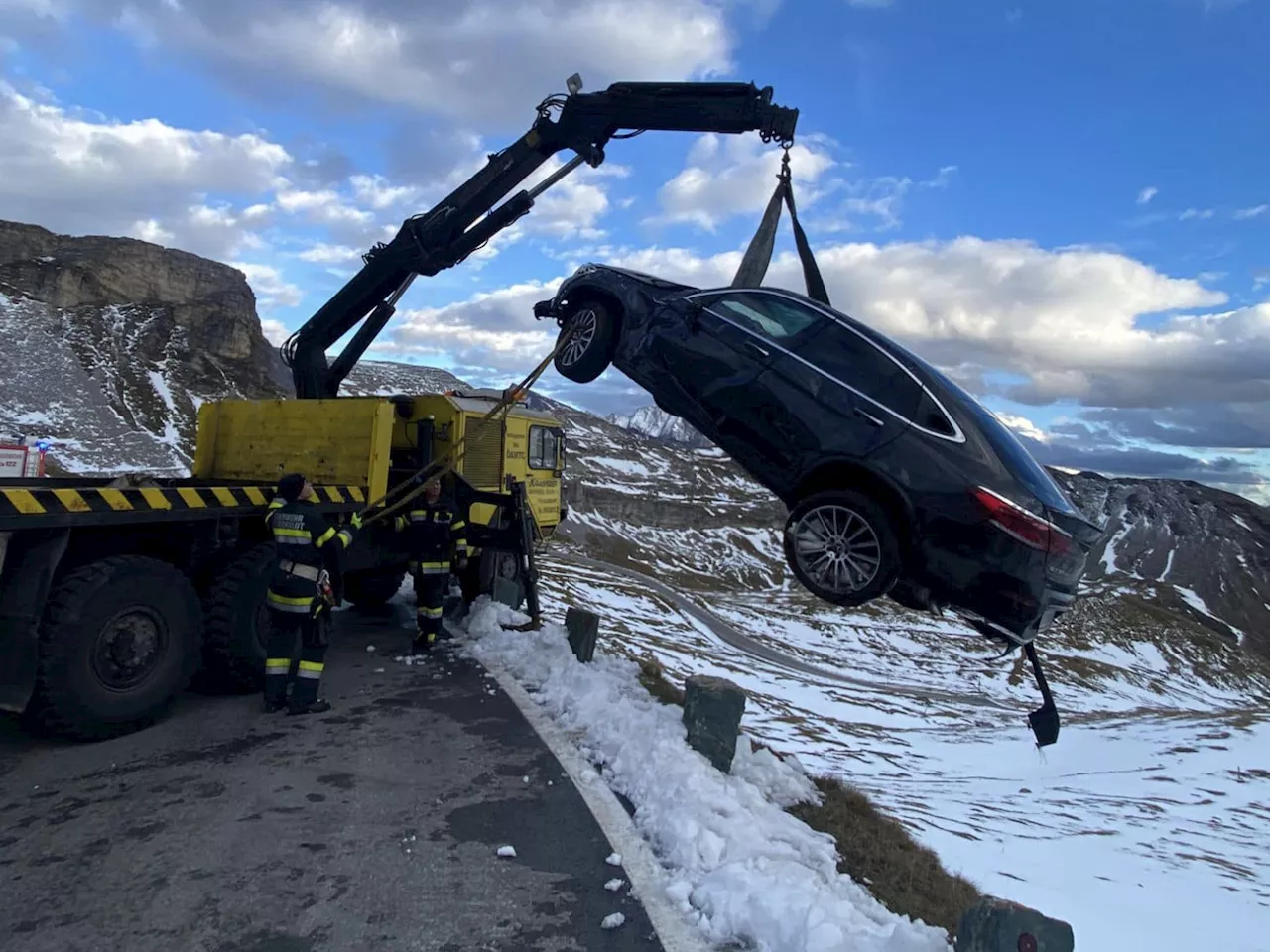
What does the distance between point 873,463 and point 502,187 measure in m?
6.24

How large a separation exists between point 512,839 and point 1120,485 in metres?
202

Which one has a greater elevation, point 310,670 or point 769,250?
point 769,250

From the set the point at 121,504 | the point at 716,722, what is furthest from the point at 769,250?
the point at 121,504

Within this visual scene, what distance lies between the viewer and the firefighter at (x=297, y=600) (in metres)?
6.18

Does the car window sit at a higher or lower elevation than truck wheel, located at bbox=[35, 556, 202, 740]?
higher

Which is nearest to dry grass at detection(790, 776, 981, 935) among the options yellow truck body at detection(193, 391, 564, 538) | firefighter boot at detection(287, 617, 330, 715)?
firefighter boot at detection(287, 617, 330, 715)

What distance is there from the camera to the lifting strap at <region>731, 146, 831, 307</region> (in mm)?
6621

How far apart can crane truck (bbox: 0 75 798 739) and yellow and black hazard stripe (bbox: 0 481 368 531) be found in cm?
1

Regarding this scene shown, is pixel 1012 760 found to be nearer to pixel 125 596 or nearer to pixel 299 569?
pixel 299 569

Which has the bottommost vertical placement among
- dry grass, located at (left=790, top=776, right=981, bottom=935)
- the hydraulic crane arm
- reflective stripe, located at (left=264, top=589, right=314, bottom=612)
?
dry grass, located at (left=790, top=776, right=981, bottom=935)

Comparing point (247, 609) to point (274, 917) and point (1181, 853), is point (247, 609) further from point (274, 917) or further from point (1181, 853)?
point (1181, 853)

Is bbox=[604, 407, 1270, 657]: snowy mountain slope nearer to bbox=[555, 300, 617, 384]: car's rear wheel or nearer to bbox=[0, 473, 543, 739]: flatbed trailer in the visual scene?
bbox=[555, 300, 617, 384]: car's rear wheel

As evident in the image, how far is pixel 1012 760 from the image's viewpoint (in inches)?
970

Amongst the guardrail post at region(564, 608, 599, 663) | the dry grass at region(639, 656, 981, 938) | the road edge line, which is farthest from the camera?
the guardrail post at region(564, 608, 599, 663)
